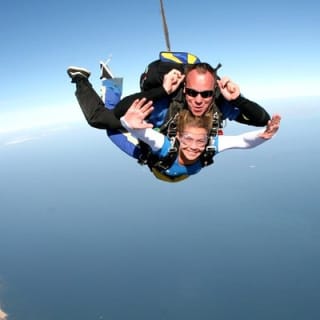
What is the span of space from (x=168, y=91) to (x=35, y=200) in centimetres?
14496

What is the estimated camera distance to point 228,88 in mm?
2541

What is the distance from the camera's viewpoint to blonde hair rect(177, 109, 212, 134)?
8.32ft

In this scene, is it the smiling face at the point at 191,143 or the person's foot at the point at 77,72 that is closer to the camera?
the smiling face at the point at 191,143

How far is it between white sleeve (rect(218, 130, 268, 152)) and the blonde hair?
45 cm

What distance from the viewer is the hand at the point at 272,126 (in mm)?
2762

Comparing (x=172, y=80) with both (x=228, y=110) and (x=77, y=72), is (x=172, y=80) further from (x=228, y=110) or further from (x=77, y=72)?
(x=77, y=72)

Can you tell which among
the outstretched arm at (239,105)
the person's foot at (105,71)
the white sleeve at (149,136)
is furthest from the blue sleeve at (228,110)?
the person's foot at (105,71)

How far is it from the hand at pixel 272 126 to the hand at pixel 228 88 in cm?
44

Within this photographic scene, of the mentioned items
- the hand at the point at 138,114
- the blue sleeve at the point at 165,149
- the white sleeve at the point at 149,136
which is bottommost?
the blue sleeve at the point at 165,149

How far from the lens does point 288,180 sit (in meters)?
104

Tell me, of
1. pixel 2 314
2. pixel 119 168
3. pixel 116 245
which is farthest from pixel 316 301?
pixel 119 168

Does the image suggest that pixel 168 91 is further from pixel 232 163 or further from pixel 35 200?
pixel 232 163

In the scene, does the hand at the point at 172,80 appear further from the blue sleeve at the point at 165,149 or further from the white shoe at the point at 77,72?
the white shoe at the point at 77,72

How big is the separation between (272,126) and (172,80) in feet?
3.21
